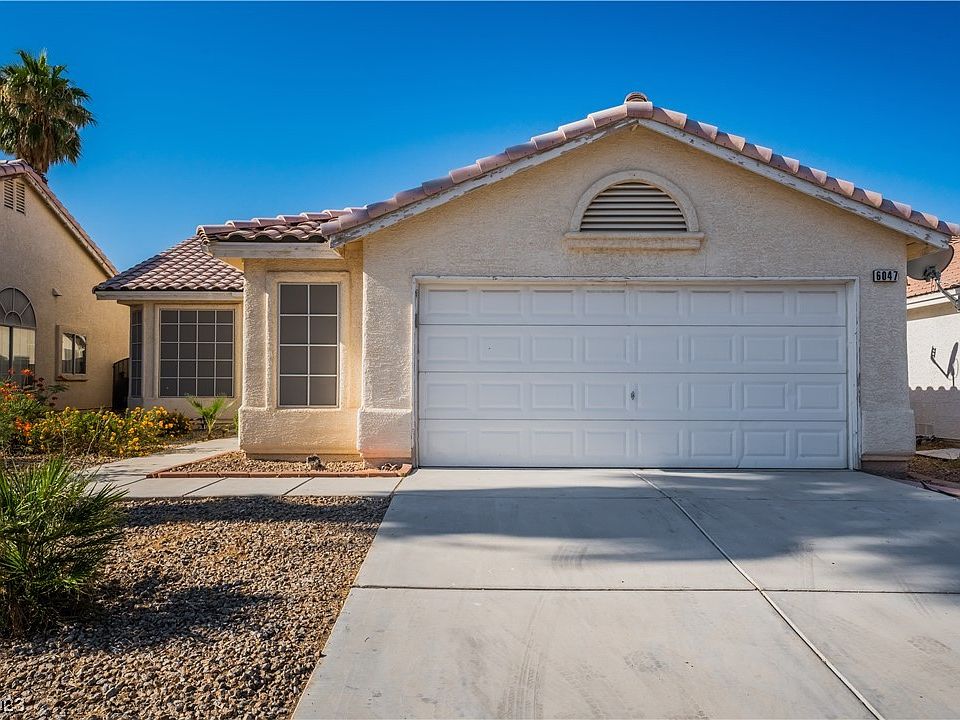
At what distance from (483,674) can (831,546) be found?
11.3ft

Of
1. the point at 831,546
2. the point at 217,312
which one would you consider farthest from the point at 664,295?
the point at 217,312

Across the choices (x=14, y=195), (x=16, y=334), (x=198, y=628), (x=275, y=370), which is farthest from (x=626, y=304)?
(x=14, y=195)

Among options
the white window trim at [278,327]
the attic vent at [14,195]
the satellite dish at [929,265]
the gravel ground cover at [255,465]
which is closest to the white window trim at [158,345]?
the attic vent at [14,195]

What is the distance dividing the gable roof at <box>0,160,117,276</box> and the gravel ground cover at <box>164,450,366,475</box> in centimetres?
999

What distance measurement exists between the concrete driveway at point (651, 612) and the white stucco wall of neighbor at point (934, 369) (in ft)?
22.0

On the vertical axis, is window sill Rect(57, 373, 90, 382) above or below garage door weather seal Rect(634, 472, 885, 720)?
above

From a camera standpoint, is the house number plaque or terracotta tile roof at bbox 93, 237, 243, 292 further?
terracotta tile roof at bbox 93, 237, 243, 292

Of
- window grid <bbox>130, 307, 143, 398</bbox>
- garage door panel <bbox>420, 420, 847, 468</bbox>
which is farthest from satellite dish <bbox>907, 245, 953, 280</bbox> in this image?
window grid <bbox>130, 307, 143, 398</bbox>

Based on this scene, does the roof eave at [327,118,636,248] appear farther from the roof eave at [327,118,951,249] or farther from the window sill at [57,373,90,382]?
the window sill at [57,373,90,382]

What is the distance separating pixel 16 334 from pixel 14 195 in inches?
128

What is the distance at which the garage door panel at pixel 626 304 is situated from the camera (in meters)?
8.63

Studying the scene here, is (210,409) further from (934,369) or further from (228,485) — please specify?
(934,369)

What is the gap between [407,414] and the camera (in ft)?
27.6

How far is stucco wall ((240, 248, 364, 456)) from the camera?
909 centimetres
